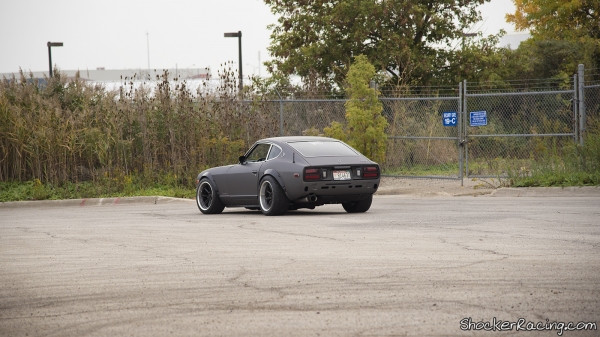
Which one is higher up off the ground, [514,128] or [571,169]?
[514,128]

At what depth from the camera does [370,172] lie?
14.4 meters

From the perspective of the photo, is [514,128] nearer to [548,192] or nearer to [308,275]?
[548,192]

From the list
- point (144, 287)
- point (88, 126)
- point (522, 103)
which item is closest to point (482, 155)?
point (522, 103)

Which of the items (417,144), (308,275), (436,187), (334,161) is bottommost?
(436,187)

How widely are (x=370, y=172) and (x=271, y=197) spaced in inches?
68.1

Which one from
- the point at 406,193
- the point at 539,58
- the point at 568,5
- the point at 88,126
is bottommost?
the point at 406,193

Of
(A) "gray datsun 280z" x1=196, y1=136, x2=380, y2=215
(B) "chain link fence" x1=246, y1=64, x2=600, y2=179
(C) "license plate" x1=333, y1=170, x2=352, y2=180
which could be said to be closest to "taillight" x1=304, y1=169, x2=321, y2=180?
(A) "gray datsun 280z" x1=196, y1=136, x2=380, y2=215

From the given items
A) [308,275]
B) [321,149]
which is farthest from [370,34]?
[308,275]

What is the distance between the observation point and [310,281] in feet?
24.0

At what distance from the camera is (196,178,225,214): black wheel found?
1576 centimetres

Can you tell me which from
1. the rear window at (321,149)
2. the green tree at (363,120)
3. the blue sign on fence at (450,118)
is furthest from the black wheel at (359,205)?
the green tree at (363,120)

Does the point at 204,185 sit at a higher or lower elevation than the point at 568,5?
lower

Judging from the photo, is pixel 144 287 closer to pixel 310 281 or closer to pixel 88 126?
pixel 310 281

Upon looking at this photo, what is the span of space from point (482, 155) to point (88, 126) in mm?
12095
